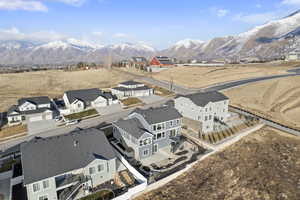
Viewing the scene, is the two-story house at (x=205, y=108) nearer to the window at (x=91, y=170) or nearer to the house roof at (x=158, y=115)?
the house roof at (x=158, y=115)

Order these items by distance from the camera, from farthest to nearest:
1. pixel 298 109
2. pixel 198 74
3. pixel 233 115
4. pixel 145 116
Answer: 1. pixel 198 74
2. pixel 298 109
3. pixel 233 115
4. pixel 145 116

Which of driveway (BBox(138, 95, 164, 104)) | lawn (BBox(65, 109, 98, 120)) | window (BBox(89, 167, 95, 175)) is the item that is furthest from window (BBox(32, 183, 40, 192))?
driveway (BBox(138, 95, 164, 104))

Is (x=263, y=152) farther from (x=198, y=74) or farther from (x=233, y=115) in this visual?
(x=198, y=74)

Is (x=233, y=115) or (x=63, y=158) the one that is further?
(x=233, y=115)

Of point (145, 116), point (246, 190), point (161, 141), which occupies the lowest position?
point (246, 190)

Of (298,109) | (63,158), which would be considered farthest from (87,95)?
(298,109)

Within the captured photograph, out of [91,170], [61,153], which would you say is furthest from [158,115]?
[61,153]

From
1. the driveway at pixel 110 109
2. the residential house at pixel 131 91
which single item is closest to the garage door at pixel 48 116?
the driveway at pixel 110 109
